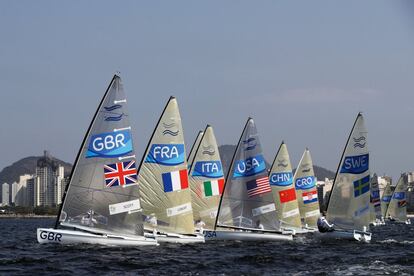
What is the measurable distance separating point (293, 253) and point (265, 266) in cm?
766

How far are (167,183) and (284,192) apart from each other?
59.4 ft

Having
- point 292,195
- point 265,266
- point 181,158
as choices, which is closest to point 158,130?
point 181,158

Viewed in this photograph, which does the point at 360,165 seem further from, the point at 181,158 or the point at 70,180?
the point at 70,180

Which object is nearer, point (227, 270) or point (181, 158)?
point (227, 270)

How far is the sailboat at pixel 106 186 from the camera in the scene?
36188mm

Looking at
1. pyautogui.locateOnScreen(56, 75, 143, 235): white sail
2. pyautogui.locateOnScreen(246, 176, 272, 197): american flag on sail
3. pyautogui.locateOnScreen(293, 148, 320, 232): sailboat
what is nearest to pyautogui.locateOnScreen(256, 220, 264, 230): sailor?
pyautogui.locateOnScreen(246, 176, 272, 197): american flag on sail

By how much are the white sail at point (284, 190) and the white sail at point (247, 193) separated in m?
8.81

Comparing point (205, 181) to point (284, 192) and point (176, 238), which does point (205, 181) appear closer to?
point (176, 238)

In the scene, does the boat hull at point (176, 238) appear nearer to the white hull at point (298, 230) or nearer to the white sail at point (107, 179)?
the white sail at point (107, 179)

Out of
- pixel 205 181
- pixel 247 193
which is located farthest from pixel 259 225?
pixel 205 181

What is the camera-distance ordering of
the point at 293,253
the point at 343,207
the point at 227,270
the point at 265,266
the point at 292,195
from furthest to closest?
1. the point at 292,195
2. the point at 343,207
3. the point at 293,253
4. the point at 265,266
5. the point at 227,270

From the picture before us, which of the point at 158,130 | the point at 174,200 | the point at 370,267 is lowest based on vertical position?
the point at 370,267

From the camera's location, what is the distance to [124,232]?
37.2 metres

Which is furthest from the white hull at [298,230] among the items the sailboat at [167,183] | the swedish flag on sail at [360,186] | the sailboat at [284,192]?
the sailboat at [167,183]
